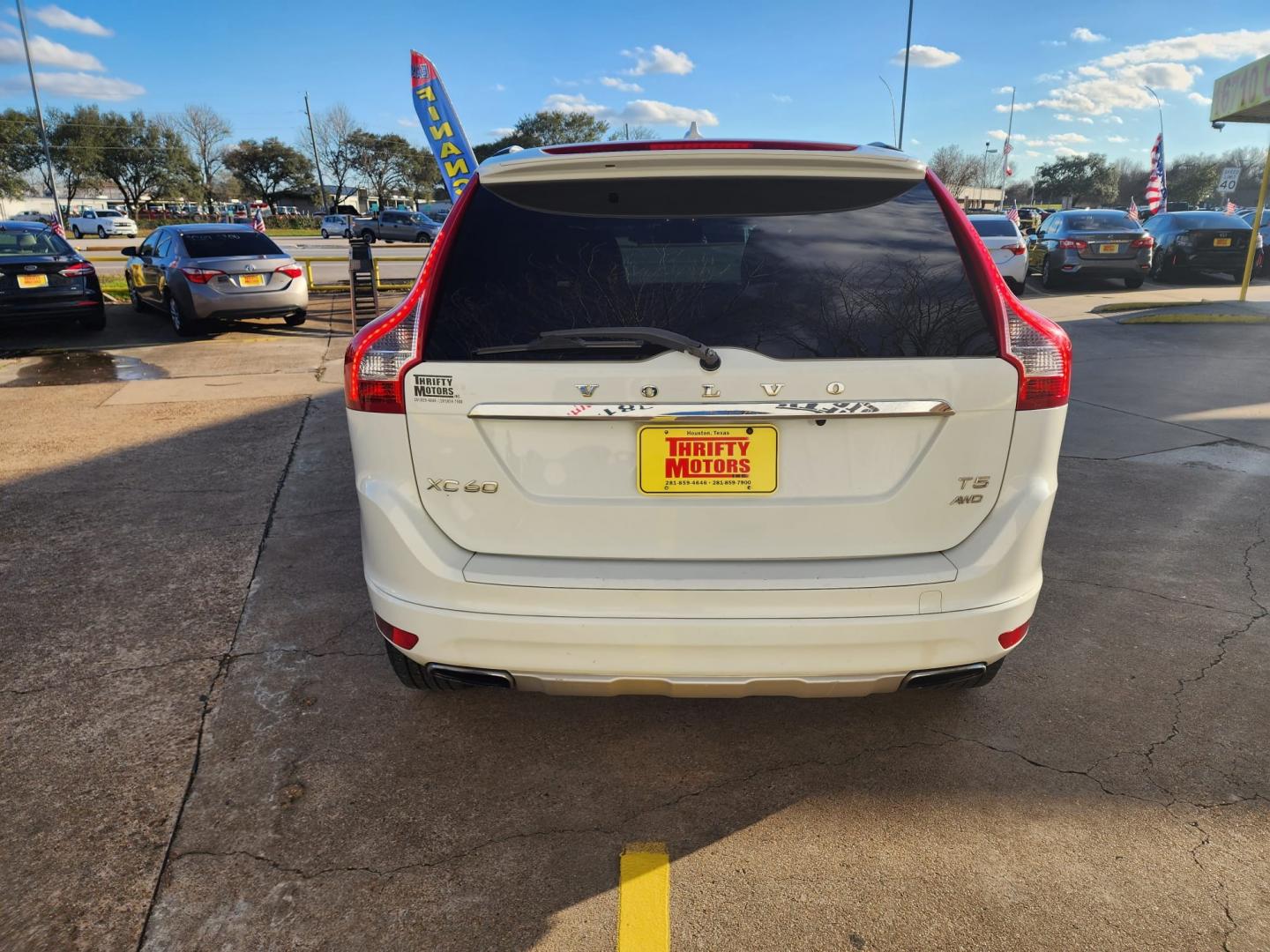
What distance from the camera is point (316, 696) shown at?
3.19 m

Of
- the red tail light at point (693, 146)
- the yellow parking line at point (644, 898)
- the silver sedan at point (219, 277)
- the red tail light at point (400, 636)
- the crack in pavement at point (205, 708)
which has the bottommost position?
the yellow parking line at point (644, 898)

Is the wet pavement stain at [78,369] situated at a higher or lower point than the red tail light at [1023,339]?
lower

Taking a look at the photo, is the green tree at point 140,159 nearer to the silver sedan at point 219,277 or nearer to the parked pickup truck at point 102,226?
the parked pickup truck at point 102,226

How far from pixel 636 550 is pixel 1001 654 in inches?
42.4

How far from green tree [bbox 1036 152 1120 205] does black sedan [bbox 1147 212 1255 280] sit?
75.6 metres

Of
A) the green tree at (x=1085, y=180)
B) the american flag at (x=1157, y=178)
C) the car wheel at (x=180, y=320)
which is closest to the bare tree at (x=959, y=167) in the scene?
the green tree at (x=1085, y=180)

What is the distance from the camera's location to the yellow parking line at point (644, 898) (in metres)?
2.14

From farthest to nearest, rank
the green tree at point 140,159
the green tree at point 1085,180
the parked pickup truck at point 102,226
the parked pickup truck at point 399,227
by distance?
the green tree at point 1085,180 < the green tree at point 140,159 < the parked pickup truck at point 102,226 < the parked pickup truck at point 399,227

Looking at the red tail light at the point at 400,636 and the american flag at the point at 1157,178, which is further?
the american flag at the point at 1157,178

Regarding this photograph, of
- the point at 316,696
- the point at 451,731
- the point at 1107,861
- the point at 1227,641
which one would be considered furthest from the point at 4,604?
the point at 1227,641

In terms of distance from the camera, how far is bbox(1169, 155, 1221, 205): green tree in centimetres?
7706

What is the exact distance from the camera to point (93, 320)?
480 inches

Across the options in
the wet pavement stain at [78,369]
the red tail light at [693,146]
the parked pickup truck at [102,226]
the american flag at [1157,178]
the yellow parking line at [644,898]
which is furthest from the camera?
the parked pickup truck at [102,226]

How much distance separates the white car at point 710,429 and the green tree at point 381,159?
7956 cm
